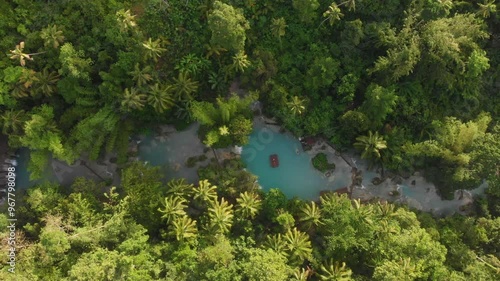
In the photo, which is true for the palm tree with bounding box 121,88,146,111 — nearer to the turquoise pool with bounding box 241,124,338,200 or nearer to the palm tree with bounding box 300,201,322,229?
the turquoise pool with bounding box 241,124,338,200

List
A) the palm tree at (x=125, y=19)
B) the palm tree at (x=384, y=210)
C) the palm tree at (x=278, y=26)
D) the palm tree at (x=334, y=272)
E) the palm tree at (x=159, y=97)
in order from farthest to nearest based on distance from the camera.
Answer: the palm tree at (x=278, y=26) < the palm tree at (x=384, y=210) < the palm tree at (x=159, y=97) < the palm tree at (x=125, y=19) < the palm tree at (x=334, y=272)

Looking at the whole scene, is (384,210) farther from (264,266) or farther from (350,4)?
(350,4)

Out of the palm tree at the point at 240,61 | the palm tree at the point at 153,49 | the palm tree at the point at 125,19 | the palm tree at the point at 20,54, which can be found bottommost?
the palm tree at the point at 20,54

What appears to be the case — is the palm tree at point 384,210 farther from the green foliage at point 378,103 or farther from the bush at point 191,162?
the bush at point 191,162

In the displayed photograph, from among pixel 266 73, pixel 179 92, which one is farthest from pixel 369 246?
pixel 179 92

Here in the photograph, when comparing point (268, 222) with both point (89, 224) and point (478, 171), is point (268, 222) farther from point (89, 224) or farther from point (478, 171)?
point (478, 171)

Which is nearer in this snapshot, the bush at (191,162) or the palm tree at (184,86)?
the palm tree at (184,86)

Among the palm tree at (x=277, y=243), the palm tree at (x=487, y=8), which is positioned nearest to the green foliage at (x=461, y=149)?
the palm tree at (x=487, y=8)
